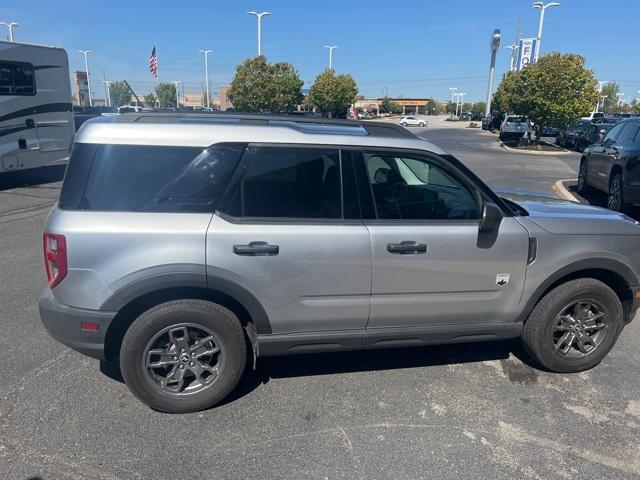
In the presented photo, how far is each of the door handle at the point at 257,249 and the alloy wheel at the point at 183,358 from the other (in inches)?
21.3

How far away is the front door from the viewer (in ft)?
10.8

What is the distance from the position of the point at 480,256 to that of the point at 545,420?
1113 mm

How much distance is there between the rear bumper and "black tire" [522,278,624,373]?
287cm

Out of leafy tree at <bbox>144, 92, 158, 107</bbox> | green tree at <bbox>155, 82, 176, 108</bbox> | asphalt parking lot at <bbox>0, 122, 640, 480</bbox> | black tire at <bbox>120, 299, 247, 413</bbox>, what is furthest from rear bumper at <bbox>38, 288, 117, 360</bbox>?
green tree at <bbox>155, 82, 176, 108</bbox>

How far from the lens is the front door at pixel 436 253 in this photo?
3293mm

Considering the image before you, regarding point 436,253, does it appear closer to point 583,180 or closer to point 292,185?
point 292,185

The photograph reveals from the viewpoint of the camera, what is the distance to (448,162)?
347 centimetres

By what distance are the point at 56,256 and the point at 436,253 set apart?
7.64 feet

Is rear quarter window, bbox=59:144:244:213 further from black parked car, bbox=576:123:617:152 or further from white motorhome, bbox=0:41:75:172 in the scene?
black parked car, bbox=576:123:617:152

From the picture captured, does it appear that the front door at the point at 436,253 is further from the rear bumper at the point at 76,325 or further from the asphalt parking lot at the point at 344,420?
the rear bumper at the point at 76,325

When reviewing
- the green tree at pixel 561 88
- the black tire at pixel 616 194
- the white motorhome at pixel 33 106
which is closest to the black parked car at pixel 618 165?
the black tire at pixel 616 194

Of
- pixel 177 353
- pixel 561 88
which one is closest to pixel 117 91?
pixel 561 88

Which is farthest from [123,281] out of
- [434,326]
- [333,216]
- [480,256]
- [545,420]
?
[545,420]

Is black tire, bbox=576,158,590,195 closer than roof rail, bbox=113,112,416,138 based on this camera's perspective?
No
